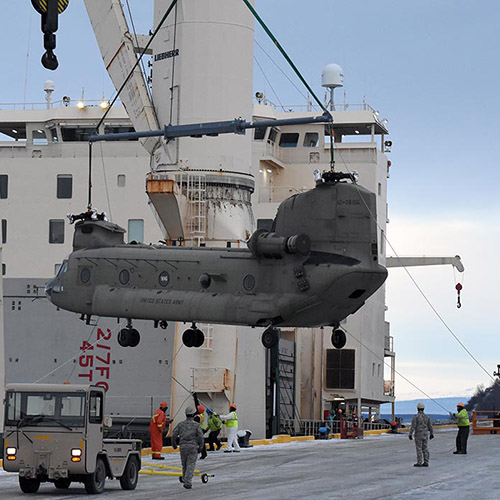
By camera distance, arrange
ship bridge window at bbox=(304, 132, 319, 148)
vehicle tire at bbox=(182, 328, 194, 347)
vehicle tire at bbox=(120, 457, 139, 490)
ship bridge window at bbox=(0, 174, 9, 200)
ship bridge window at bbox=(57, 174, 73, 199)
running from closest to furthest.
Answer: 1. vehicle tire at bbox=(120, 457, 139, 490)
2. vehicle tire at bbox=(182, 328, 194, 347)
3. ship bridge window at bbox=(57, 174, 73, 199)
4. ship bridge window at bbox=(0, 174, 9, 200)
5. ship bridge window at bbox=(304, 132, 319, 148)

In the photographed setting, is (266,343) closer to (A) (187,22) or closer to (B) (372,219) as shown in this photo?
(B) (372,219)

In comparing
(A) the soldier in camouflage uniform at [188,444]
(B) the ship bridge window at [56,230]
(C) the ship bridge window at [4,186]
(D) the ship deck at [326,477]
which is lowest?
(D) the ship deck at [326,477]

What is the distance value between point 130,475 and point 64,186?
32029 millimetres

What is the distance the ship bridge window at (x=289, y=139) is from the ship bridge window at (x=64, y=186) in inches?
486

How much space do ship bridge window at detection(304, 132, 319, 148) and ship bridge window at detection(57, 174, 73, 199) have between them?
13239mm

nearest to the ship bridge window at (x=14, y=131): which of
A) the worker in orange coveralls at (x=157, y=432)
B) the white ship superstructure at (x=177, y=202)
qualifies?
the white ship superstructure at (x=177, y=202)

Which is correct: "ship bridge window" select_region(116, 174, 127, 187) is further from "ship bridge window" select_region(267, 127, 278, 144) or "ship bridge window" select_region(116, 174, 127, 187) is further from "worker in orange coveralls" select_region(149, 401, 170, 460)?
"worker in orange coveralls" select_region(149, 401, 170, 460)

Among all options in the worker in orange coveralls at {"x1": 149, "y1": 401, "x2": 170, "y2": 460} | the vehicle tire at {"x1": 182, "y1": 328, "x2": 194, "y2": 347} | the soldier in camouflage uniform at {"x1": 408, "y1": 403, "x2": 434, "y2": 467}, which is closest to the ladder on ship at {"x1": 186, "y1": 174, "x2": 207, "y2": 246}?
the worker in orange coveralls at {"x1": 149, "y1": 401, "x2": 170, "y2": 460}

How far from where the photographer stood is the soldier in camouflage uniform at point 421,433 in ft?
96.2

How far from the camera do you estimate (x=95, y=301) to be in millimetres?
29500

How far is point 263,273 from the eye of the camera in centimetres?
2744

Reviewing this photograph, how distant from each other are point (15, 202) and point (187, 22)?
1882cm

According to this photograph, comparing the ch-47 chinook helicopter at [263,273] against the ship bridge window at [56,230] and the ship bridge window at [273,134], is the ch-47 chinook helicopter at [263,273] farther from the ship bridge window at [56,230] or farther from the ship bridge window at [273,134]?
the ship bridge window at [273,134]

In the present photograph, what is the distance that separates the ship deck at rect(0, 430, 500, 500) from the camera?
22.4 metres
